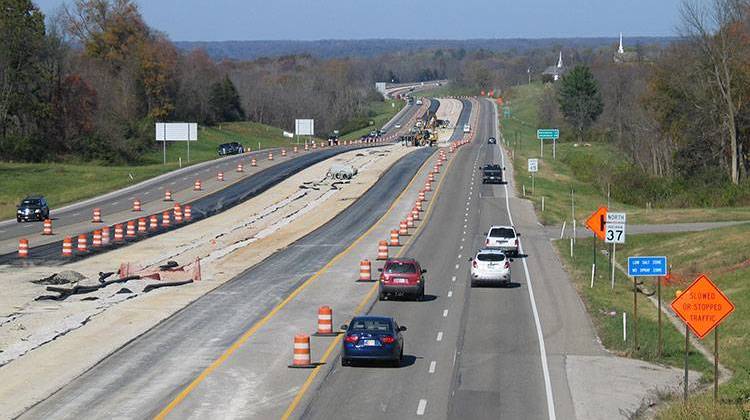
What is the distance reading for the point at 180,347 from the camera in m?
31.8

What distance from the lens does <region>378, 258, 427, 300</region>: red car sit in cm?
4041

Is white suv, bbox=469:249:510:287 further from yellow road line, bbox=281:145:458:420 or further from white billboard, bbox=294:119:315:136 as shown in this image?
white billboard, bbox=294:119:315:136

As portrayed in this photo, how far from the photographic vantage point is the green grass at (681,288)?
91.6 ft

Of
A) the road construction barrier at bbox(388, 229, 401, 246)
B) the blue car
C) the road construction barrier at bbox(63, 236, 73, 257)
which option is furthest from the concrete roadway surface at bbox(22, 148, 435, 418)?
the road construction barrier at bbox(63, 236, 73, 257)

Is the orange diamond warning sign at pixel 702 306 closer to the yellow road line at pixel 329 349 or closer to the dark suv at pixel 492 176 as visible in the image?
the yellow road line at pixel 329 349

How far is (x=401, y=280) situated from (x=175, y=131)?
3345 inches

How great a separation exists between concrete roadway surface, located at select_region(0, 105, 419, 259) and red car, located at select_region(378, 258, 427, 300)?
2147 centimetres

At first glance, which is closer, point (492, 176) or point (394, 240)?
point (394, 240)

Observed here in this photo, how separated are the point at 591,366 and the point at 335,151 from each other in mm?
97881

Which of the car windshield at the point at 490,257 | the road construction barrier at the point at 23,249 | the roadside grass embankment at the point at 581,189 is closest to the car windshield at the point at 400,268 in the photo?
the car windshield at the point at 490,257

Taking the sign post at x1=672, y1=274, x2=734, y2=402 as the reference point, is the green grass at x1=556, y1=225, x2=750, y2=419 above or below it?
below

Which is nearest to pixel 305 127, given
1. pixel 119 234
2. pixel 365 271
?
pixel 119 234

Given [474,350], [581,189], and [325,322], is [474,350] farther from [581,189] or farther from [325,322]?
[581,189]

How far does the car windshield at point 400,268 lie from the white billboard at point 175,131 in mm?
80979
